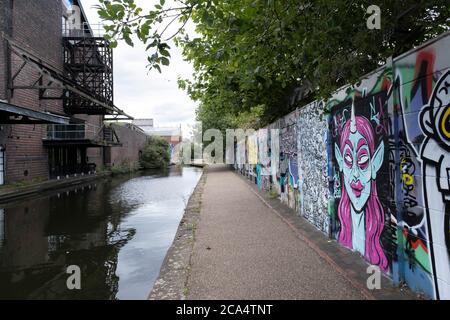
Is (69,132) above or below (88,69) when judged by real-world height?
below

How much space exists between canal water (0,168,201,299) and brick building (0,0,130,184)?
17.3 feet

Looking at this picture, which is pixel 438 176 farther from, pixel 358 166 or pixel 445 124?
pixel 358 166

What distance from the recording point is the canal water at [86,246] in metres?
5.90

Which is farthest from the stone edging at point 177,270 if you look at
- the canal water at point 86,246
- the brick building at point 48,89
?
the brick building at point 48,89

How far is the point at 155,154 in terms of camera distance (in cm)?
4875

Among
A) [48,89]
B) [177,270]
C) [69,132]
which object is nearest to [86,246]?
[177,270]

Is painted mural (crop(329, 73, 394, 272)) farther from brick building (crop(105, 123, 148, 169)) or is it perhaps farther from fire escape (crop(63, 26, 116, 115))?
brick building (crop(105, 123, 148, 169))

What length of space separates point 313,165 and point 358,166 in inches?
91.9

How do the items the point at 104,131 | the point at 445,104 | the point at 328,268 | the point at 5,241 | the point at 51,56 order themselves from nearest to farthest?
1. the point at 445,104
2. the point at 328,268
3. the point at 5,241
4. the point at 51,56
5. the point at 104,131

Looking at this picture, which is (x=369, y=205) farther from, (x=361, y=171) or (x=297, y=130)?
(x=297, y=130)

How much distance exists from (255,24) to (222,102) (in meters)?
7.71

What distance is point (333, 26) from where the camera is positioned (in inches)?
156

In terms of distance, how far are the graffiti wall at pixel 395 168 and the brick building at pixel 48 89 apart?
1283 centimetres
